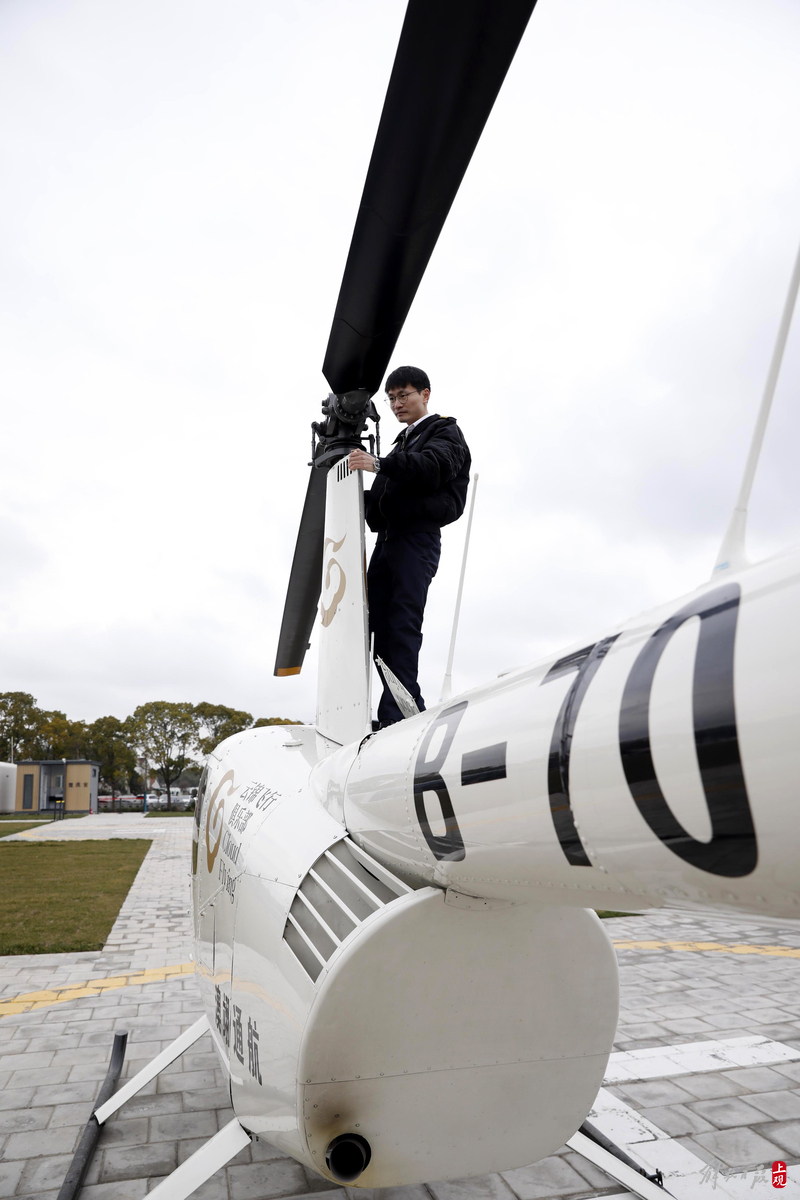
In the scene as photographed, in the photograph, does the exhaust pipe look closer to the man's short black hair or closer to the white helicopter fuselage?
the white helicopter fuselage

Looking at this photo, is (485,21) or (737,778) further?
(485,21)

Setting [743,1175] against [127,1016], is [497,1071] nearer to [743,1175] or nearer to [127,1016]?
[743,1175]

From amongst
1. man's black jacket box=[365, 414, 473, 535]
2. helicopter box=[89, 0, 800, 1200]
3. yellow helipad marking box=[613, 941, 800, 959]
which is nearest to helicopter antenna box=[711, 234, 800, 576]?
helicopter box=[89, 0, 800, 1200]

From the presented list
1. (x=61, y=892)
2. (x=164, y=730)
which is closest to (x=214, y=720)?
(x=164, y=730)

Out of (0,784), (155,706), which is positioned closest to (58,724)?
(155,706)

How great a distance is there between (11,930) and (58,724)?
5417 cm

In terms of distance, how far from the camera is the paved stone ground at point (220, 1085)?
3020mm

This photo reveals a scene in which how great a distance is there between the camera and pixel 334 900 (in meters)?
1.83

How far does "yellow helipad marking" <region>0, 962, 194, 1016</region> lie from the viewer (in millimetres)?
5402

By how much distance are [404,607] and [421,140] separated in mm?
1814

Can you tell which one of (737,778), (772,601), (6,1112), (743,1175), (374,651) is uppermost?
(374,651)

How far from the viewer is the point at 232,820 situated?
269 cm

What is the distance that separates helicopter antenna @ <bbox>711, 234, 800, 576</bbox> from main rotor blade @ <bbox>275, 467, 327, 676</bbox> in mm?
2548

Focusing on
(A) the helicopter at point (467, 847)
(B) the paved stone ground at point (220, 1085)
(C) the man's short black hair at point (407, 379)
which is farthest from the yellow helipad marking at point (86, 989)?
(C) the man's short black hair at point (407, 379)
